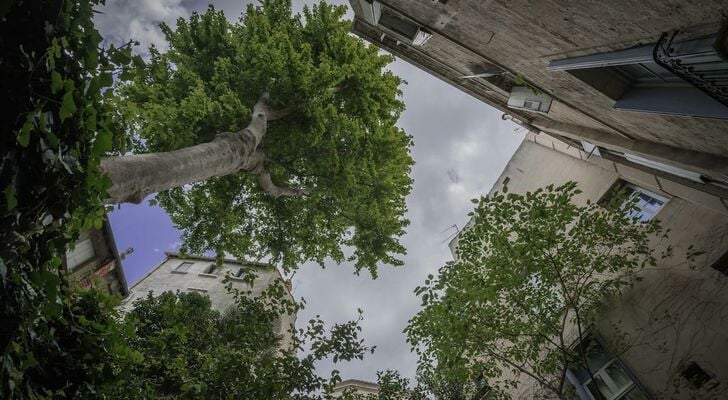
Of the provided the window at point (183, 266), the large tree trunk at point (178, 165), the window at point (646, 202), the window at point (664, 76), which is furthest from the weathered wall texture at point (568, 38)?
the window at point (183, 266)

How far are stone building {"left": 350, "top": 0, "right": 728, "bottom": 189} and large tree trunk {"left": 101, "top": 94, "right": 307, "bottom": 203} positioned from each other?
15.1 feet

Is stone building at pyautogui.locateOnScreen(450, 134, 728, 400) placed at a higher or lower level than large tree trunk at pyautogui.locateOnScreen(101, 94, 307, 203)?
lower

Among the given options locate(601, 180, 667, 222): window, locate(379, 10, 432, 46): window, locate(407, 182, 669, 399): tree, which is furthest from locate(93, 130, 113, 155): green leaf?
locate(601, 180, 667, 222): window

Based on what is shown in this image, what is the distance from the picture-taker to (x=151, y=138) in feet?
29.7

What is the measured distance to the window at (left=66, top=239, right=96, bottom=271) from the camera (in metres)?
14.6

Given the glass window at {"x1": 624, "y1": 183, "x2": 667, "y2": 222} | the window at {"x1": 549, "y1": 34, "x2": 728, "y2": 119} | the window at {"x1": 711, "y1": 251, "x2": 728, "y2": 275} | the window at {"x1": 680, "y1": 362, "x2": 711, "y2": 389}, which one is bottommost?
the window at {"x1": 680, "y1": 362, "x2": 711, "y2": 389}

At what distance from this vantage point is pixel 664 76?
432 cm

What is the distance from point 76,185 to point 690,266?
33.1 ft

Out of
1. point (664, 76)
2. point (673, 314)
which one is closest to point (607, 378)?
point (673, 314)

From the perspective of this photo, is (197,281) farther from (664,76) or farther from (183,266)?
(664,76)

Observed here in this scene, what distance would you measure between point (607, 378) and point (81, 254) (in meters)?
20.8

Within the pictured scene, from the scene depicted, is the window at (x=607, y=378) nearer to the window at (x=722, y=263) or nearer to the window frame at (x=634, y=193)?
the window at (x=722, y=263)

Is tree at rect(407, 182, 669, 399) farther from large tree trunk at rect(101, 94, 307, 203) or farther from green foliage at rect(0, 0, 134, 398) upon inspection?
green foliage at rect(0, 0, 134, 398)

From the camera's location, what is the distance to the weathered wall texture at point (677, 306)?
614 centimetres
